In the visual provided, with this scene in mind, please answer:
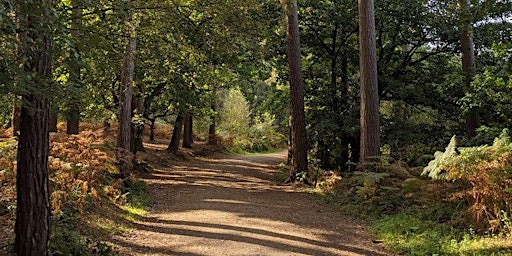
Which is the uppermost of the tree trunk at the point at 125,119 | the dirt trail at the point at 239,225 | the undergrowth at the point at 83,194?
the tree trunk at the point at 125,119

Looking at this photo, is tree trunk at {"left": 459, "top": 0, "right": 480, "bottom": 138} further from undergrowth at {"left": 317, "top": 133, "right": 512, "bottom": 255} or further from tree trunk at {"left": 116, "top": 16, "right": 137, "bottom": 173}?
tree trunk at {"left": 116, "top": 16, "right": 137, "bottom": 173}

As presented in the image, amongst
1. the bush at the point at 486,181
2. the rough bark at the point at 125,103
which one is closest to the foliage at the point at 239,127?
the rough bark at the point at 125,103

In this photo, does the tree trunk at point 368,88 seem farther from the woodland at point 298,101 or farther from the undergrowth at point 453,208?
the undergrowth at point 453,208

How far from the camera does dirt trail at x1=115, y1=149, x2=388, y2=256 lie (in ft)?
20.4

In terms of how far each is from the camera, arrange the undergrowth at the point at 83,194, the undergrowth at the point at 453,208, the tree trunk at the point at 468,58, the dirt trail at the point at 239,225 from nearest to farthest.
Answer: the undergrowth at the point at 83,194 → the undergrowth at the point at 453,208 → the dirt trail at the point at 239,225 → the tree trunk at the point at 468,58

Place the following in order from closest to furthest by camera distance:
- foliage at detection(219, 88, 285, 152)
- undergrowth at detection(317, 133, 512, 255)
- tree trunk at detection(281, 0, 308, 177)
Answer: undergrowth at detection(317, 133, 512, 255)
tree trunk at detection(281, 0, 308, 177)
foliage at detection(219, 88, 285, 152)

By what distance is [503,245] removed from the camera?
561 centimetres

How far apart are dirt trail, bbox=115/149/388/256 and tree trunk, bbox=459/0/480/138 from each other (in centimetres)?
528

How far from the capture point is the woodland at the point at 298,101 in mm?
4668

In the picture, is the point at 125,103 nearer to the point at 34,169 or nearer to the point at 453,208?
the point at 34,169

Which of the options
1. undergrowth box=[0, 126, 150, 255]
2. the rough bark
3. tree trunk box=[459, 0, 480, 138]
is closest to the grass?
undergrowth box=[0, 126, 150, 255]

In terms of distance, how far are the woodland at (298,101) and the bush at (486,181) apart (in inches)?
0.9

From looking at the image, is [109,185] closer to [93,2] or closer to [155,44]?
[155,44]

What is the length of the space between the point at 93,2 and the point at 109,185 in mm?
5156
